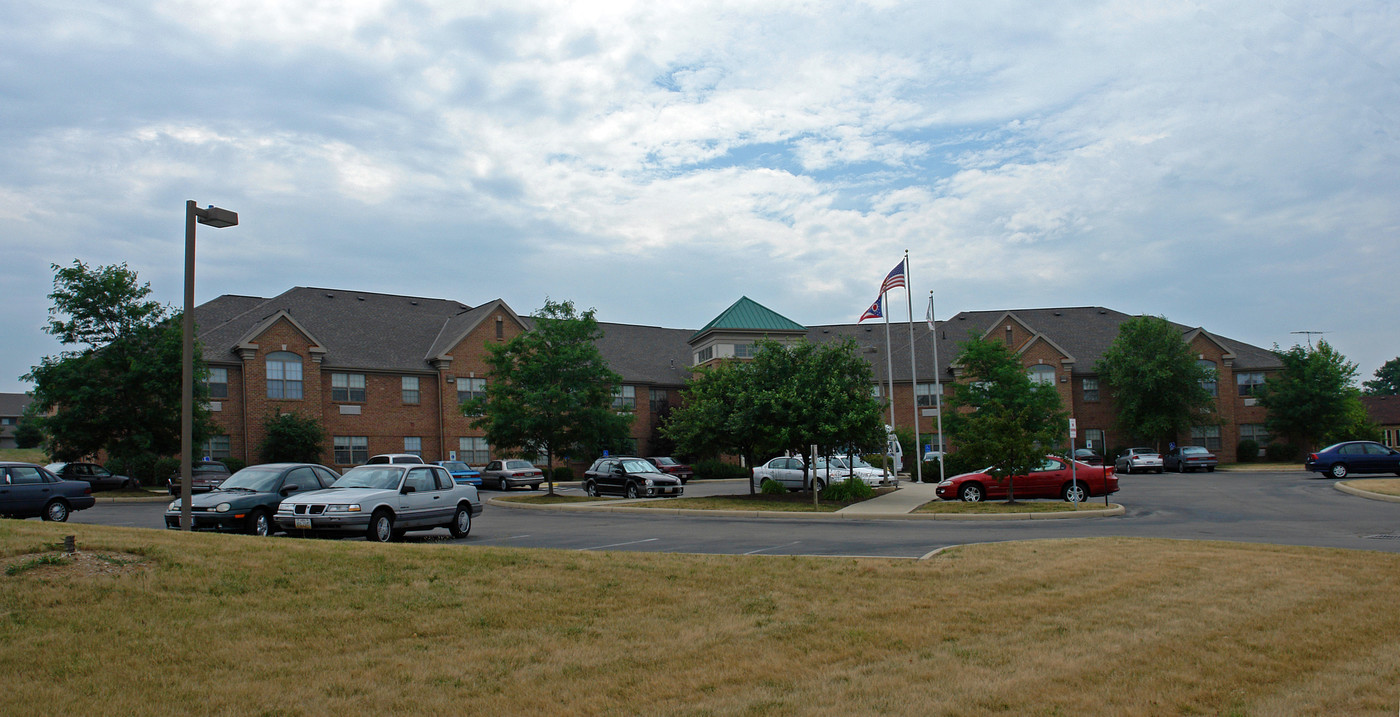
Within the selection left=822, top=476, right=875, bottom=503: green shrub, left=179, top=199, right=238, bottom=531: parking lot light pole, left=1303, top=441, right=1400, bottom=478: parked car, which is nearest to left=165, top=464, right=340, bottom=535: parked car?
left=179, top=199, right=238, bottom=531: parking lot light pole

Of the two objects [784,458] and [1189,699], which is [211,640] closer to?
[1189,699]

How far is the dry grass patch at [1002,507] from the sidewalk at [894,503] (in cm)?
62

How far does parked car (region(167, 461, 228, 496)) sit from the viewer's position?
32.0 metres

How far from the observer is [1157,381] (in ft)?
179

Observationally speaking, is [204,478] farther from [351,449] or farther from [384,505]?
[384,505]

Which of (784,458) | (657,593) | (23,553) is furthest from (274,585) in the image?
(784,458)

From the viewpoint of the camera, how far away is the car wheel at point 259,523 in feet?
56.8

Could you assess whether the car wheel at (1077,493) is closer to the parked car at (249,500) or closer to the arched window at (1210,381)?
the parked car at (249,500)

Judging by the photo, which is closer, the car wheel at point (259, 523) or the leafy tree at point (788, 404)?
the car wheel at point (259, 523)

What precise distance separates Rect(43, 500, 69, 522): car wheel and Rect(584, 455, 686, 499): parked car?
1676 centimetres

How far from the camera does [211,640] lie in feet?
23.6

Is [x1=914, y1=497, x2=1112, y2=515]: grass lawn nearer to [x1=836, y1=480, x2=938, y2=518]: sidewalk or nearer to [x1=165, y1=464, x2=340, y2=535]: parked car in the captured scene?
[x1=836, y1=480, x2=938, y2=518]: sidewalk

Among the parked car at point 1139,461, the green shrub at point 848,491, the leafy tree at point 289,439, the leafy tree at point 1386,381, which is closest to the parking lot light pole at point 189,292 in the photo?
the green shrub at point 848,491

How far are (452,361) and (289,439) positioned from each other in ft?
33.2
